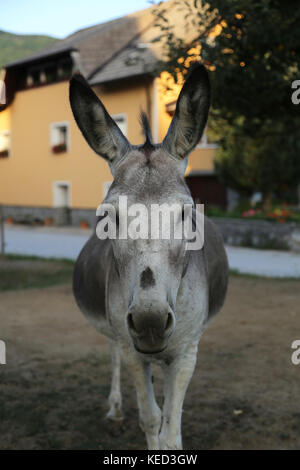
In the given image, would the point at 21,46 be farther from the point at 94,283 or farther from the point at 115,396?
the point at 94,283

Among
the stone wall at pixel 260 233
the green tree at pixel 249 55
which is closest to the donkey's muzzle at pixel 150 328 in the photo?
the green tree at pixel 249 55

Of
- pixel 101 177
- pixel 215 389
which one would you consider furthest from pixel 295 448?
pixel 101 177

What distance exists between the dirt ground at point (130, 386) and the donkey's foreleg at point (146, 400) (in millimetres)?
821

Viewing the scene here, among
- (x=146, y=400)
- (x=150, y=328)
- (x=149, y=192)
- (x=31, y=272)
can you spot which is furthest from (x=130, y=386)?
(x=31, y=272)

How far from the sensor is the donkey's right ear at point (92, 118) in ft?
8.77

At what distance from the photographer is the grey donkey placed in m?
2.30

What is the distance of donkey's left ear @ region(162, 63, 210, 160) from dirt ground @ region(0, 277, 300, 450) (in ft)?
8.45

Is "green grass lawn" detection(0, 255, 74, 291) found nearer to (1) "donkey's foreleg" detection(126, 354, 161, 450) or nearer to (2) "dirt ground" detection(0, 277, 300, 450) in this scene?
(2) "dirt ground" detection(0, 277, 300, 450)

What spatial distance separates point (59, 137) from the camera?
87.5 feet

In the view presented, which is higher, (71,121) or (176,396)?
(71,121)

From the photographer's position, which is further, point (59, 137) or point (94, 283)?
point (59, 137)

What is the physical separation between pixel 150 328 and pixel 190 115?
1.18 m

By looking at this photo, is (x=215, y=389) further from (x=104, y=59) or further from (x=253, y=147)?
(x=104, y=59)

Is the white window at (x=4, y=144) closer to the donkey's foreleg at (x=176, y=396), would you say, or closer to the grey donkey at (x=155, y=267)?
the grey donkey at (x=155, y=267)
